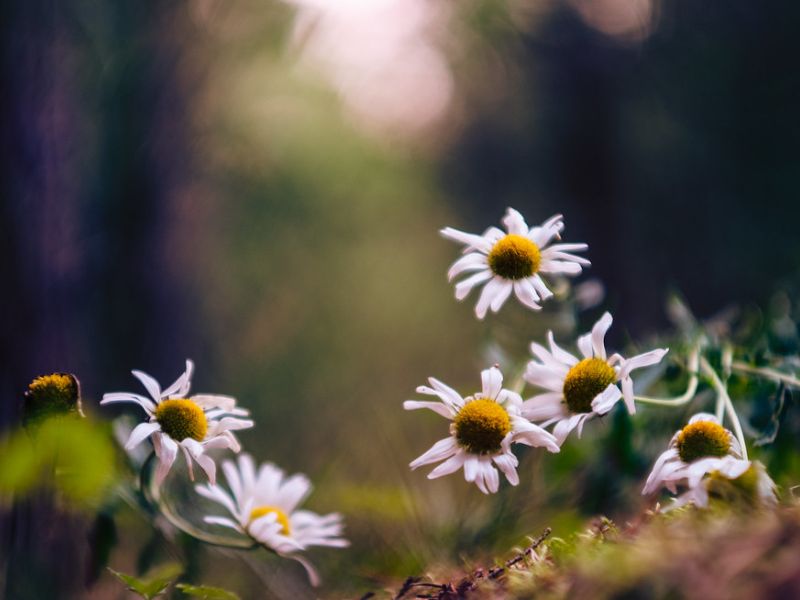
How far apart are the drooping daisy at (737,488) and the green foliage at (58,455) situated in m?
0.33

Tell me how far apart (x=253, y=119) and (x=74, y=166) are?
1.63 metres

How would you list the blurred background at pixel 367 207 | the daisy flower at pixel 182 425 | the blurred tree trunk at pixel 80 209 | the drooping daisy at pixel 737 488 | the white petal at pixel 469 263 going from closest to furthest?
the drooping daisy at pixel 737 488 < the daisy flower at pixel 182 425 < the white petal at pixel 469 263 < the blurred background at pixel 367 207 < the blurred tree trunk at pixel 80 209

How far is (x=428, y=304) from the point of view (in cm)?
600

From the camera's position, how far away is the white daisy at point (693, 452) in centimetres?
41

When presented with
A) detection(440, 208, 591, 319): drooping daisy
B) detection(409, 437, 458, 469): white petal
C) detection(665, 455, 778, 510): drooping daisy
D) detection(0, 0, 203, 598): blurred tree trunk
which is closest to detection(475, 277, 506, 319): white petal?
detection(440, 208, 591, 319): drooping daisy

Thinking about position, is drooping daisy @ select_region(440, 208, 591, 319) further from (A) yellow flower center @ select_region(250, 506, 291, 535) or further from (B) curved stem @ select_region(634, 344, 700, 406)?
(A) yellow flower center @ select_region(250, 506, 291, 535)

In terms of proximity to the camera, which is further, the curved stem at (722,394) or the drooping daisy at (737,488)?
the curved stem at (722,394)

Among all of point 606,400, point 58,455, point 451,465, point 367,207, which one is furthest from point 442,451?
point 367,207

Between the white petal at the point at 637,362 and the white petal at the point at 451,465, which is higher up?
the white petal at the point at 637,362

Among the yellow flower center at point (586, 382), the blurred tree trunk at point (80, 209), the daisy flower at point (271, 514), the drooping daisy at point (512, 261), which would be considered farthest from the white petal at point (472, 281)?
the blurred tree trunk at point (80, 209)

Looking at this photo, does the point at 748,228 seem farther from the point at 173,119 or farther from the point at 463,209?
the point at 463,209

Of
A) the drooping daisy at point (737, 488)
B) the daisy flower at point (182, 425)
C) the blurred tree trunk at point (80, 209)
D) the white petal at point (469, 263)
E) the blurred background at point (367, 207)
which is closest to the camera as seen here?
the drooping daisy at point (737, 488)

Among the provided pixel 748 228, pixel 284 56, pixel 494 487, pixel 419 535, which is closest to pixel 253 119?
pixel 284 56

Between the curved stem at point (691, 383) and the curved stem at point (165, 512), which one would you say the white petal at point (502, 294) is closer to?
the curved stem at point (691, 383)
